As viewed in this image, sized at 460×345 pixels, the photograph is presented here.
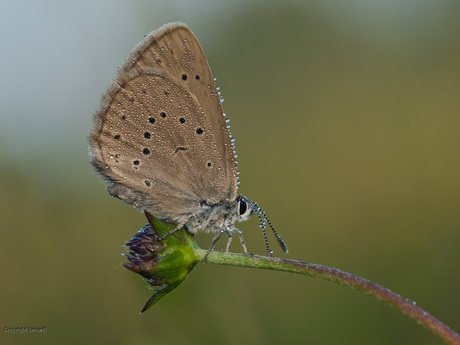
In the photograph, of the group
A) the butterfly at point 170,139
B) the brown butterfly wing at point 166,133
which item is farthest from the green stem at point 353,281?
the brown butterfly wing at point 166,133

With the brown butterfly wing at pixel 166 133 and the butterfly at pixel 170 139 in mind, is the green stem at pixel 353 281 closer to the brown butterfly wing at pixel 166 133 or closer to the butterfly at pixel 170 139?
the butterfly at pixel 170 139

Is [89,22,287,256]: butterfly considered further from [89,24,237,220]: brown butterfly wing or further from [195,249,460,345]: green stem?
[195,249,460,345]: green stem

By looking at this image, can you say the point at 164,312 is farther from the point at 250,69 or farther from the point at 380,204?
the point at 250,69

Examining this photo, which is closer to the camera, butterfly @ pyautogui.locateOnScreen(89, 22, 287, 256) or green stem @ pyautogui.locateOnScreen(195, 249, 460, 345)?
green stem @ pyautogui.locateOnScreen(195, 249, 460, 345)

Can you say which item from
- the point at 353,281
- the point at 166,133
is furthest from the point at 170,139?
the point at 353,281

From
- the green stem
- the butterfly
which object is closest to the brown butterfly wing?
the butterfly

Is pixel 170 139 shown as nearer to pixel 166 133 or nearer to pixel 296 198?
pixel 166 133
